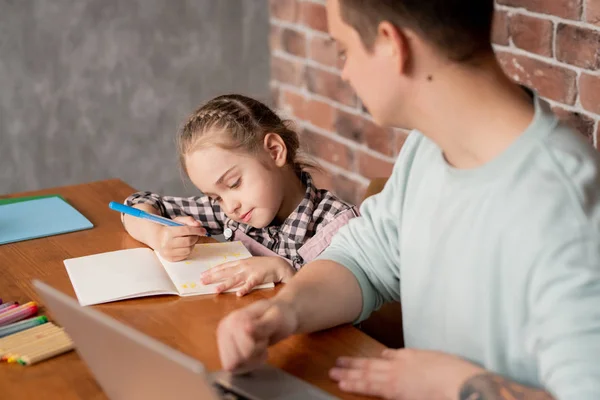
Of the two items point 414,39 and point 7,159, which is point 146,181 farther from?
point 414,39

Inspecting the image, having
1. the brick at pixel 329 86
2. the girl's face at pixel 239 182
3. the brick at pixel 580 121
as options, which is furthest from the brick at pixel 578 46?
the brick at pixel 329 86

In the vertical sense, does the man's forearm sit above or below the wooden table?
above

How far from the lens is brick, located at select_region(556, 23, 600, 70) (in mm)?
1819

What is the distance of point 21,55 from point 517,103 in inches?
83.8

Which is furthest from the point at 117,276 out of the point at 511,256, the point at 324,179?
the point at 324,179

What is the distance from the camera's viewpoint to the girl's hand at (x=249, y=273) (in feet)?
4.40

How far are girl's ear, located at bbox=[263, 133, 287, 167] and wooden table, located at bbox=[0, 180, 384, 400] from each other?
325 mm

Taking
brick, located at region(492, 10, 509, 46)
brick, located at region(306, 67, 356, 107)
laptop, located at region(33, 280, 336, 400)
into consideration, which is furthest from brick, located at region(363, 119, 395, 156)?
laptop, located at region(33, 280, 336, 400)

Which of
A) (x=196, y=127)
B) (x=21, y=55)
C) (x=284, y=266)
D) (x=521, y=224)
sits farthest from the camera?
(x=21, y=55)

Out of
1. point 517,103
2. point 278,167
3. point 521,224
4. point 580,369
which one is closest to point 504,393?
point 580,369

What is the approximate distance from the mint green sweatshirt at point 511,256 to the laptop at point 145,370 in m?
0.22

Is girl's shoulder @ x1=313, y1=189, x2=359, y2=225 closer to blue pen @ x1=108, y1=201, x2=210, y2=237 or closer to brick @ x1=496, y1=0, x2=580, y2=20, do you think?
blue pen @ x1=108, y1=201, x2=210, y2=237

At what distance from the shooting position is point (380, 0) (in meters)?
0.99

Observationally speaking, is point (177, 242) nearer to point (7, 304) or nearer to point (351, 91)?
point (7, 304)
